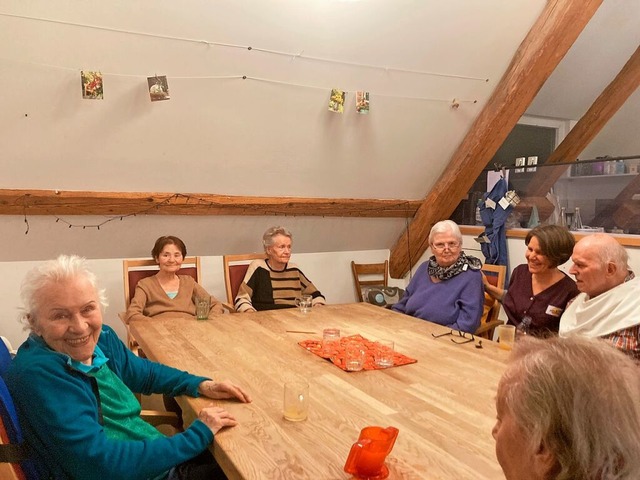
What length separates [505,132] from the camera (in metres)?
3.91

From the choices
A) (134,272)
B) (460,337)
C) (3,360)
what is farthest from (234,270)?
(3,360)

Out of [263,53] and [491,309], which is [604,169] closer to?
[491,309]

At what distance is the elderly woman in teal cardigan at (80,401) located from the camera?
1.26 m

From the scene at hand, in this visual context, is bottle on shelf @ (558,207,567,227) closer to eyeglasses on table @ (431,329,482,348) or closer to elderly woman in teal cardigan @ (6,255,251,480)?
eyeglasses on table @ (431,329,482,348)

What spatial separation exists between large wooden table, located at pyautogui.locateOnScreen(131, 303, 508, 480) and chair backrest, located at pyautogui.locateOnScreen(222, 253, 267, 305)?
121cm

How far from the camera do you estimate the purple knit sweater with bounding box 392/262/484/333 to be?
2793 mm

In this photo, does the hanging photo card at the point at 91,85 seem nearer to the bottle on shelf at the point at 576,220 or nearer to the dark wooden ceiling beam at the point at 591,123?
the dark wooden ceiling beam at the point at 591,123

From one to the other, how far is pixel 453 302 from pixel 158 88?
2046 millimetres

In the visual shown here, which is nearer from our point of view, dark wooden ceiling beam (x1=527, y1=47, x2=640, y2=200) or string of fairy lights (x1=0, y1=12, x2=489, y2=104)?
string of fairy lights (x1=0, y1=12, x2=489, y2=104)

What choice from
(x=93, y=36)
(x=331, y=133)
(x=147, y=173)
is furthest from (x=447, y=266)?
(x=93, y=36)

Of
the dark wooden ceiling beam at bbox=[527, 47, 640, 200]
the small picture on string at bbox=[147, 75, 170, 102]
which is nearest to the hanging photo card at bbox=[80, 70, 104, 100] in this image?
the small picture on string at bbox=[147, 75, 170, 102]

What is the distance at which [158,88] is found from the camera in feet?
9.45

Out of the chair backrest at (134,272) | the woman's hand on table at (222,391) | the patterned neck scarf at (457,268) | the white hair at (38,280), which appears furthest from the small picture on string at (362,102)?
the white hair at (38,280)

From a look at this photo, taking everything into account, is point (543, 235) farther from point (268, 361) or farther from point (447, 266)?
point (268, 361)
